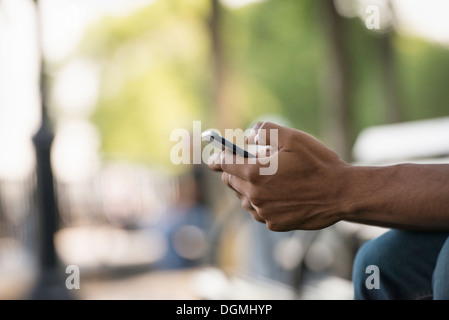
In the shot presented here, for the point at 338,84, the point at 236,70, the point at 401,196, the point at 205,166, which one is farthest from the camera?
the point at 236,70

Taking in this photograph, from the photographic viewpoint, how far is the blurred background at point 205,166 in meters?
4.96

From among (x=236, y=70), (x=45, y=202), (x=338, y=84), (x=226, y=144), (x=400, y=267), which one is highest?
(x=236, y=70)

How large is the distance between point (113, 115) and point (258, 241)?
23.6 metres

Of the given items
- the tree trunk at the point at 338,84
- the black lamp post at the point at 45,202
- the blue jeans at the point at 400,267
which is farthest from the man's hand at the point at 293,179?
the tree trunk at the point at 338,84

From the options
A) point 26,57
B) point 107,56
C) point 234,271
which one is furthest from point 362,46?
point 107,56

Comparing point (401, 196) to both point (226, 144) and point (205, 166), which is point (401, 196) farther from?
point (205, 166)

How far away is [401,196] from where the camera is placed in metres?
1.46

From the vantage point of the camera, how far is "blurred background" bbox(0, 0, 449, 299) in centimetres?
496

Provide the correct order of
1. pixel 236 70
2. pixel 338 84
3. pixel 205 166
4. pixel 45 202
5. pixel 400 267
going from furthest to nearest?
pixel 236 70, pixel 205 166, pixel 338 84, pixel 45 202, pixel 400 267

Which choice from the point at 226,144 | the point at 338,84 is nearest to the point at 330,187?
the point at 226,144

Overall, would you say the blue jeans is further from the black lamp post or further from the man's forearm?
the black lamp post

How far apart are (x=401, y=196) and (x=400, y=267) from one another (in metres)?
0.21

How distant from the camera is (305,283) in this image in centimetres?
471

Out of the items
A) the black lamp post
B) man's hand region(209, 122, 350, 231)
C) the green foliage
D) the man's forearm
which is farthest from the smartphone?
the green foliage
